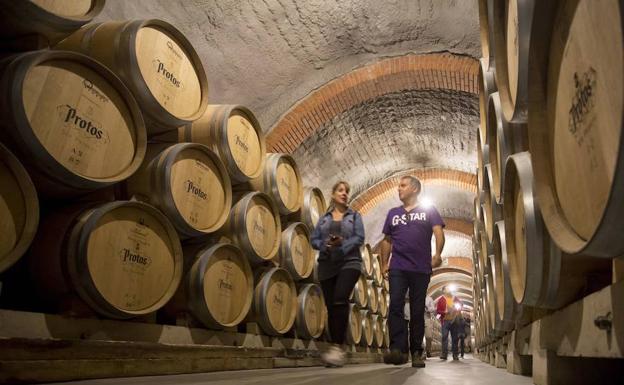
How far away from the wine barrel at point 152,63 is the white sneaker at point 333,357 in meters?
2.12

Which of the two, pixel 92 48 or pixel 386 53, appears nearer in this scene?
pixel 92 48

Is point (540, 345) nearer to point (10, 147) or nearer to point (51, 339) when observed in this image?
point (51, 339)

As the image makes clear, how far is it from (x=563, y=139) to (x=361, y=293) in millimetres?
6694

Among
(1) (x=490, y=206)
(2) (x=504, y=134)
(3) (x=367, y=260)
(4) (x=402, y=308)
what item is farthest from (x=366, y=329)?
(2) (x=504, y=134)

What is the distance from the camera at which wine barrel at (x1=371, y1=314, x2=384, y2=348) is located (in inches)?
344

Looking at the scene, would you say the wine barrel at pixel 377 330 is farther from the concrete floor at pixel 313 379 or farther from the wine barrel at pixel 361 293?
the concrete floor at pixel 313 379

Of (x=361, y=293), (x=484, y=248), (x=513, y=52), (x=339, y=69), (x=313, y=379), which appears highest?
(x=339, y=69)

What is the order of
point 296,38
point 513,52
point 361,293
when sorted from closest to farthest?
point 513,52 → point 296,38 → point 361,293

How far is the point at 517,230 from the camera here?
2.26 meters

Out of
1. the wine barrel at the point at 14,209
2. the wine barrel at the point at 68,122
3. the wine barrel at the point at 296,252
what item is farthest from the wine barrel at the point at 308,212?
the wine barrel at the point at 14,209

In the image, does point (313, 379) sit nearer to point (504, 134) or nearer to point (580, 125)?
point (504, 134)

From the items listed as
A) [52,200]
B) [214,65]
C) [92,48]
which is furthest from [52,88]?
[214,65]

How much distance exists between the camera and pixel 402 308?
491 centimetres

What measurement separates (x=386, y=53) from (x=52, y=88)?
640 cm
